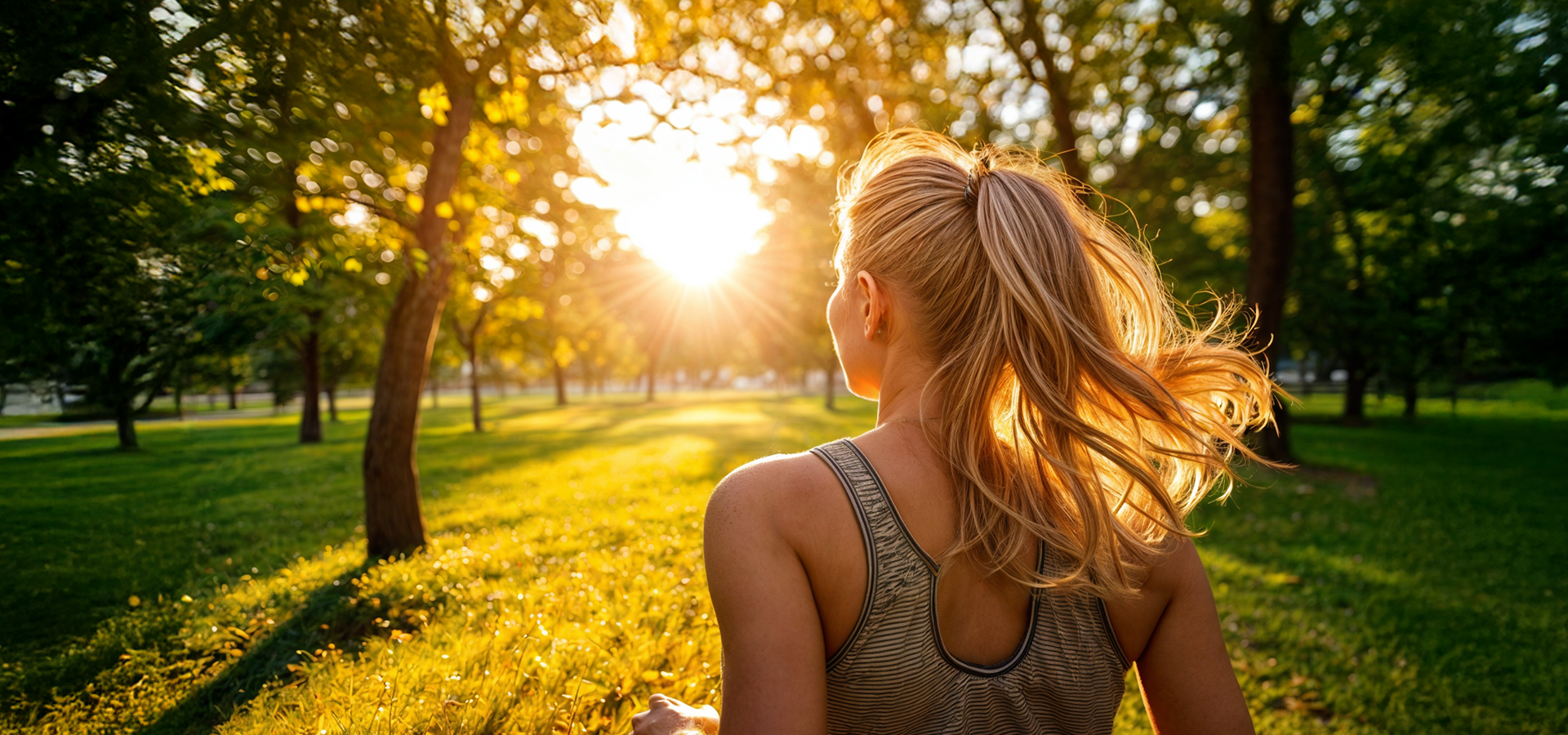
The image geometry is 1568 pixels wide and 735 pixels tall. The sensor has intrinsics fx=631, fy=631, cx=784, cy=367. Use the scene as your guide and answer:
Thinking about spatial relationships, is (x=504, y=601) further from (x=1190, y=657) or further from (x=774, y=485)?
(x=1190, y=657)

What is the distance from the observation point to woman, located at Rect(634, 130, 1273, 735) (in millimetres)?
1201

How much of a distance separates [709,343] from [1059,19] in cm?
4487

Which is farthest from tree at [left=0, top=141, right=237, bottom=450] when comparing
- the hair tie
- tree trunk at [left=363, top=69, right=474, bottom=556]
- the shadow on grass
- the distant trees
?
the hair tie

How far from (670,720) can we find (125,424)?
3.34 metres

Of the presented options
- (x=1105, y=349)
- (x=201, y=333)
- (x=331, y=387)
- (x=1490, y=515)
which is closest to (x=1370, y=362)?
(x=1490, y=515)

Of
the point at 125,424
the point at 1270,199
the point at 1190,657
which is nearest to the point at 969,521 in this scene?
the point at 1190,657

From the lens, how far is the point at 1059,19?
10672 mm

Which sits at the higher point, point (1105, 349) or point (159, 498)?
point (1105, 349)

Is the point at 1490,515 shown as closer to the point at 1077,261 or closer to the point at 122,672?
the point at 1077,261

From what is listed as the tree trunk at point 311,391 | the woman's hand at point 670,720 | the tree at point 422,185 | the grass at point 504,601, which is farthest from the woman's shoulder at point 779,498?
the tree trunk at point 311,391

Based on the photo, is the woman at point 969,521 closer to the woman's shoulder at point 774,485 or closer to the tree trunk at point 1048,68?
the woman's shoulder at point 774,485

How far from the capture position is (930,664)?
4.35ft

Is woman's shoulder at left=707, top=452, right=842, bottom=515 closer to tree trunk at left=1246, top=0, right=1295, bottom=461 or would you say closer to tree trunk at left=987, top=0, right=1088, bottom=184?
tree trunk at left=987, top=0, right=1088, bottom=184

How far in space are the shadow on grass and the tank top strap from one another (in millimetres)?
2633
